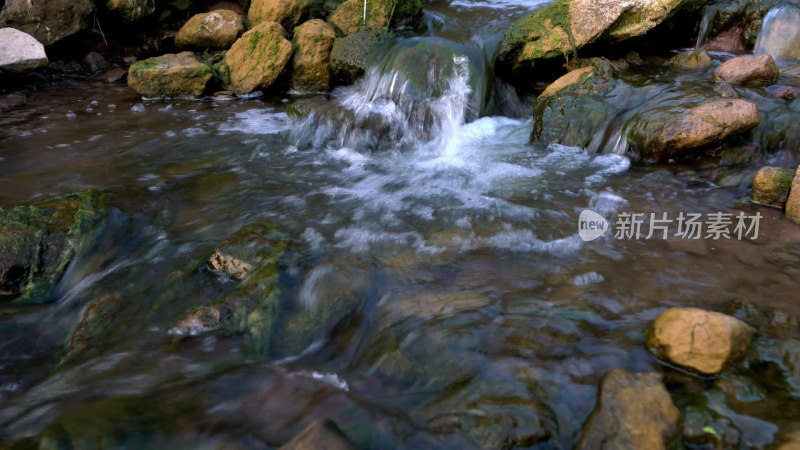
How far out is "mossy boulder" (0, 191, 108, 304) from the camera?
12.0ft

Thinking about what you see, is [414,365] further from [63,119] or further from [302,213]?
[63,119]

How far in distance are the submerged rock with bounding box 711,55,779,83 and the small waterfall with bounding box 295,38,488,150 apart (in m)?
2.93

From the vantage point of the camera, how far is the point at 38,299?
11.9ft

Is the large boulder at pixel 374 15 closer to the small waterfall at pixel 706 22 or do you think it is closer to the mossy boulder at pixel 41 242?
the small waterfall at pixel 706 22

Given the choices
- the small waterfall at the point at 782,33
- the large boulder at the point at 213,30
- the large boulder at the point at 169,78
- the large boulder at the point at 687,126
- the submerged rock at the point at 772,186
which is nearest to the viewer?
the submerged rock at the point at 772,186

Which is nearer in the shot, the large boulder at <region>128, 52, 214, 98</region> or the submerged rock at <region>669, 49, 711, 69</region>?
the submerged rock at <region>669, 49, 711, 69</region>

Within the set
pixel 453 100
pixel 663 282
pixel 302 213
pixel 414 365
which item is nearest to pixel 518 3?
pixel 453 100

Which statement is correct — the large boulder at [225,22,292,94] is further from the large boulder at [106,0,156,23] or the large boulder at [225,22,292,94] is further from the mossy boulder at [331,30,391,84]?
the large boulder at [106,0,156,23]

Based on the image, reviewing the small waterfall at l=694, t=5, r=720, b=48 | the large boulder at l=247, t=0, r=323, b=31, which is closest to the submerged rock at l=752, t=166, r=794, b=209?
the small waterfall at l=694, t=5, r=720, b=48

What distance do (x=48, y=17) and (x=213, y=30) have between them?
8.83ft

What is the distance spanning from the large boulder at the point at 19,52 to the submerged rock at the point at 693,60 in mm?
9677

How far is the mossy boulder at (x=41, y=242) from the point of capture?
365 centimetres

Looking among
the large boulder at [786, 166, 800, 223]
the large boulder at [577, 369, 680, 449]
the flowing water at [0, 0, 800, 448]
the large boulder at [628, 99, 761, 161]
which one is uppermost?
the large boulder at [628, 99, 761, 161]

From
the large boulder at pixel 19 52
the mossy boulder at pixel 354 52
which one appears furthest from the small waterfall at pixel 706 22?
the large boulder at pixel 19 52
